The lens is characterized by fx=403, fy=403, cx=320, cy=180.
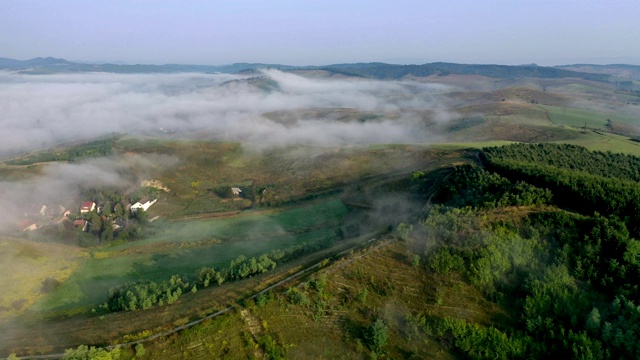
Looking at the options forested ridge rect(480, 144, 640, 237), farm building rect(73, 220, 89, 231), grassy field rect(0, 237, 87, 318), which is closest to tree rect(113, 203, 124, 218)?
A: farm building rect(73, 220, 89, 231)

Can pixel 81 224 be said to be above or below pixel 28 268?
below

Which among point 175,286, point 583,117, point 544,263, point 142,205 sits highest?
point 583,117

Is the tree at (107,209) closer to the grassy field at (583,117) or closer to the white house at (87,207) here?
the white house at (87,207)

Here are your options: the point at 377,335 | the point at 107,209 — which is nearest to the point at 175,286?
the point at 377,335

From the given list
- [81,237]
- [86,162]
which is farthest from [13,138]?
[81,237]

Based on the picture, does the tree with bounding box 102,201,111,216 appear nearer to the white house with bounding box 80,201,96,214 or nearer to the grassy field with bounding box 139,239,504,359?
the white house with bounding box 80,201,96,214

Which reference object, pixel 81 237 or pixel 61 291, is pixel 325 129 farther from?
pixel 61 291

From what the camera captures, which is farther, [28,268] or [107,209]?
[107,209]

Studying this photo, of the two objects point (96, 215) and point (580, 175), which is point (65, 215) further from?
point (580, 175)
